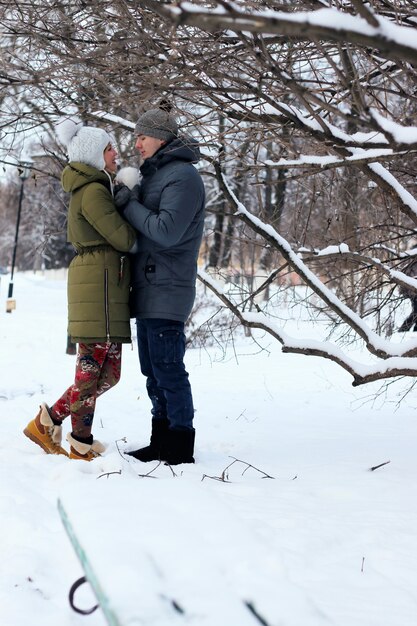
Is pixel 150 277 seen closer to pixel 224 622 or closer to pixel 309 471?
pixel 309 471

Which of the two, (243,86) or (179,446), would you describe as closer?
(243,86)

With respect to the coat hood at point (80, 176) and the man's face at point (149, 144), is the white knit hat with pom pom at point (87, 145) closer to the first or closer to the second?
the coat hood at point (80, 176)

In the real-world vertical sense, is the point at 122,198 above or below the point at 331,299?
above

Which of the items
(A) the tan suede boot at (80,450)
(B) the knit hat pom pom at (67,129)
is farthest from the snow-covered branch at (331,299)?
(A) the tan suede boot at (80,450)

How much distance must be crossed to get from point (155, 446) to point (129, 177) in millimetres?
1558

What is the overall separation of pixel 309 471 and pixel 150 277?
1.40 metres

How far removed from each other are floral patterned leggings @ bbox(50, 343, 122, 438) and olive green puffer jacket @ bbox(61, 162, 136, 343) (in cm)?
11

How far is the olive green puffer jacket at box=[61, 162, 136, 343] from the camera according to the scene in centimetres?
420

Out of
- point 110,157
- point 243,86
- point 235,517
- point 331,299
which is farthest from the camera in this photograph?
point 110,157

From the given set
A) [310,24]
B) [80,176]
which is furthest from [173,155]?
[310,24]

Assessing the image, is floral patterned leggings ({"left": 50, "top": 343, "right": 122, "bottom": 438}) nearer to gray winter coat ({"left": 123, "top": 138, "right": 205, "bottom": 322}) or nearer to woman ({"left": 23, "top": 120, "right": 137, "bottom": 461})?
woman ({"left": 23, "top": 120, "right": 137, "bottom": 461})

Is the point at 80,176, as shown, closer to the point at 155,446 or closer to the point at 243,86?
the point at 243,86

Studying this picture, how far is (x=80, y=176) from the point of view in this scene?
170 inches

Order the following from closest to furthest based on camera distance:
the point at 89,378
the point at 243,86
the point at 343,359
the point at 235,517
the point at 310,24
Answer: the point at 310,24
the point at 235,517
the point at 243,86
the point at 343,359
the point at 89,378
